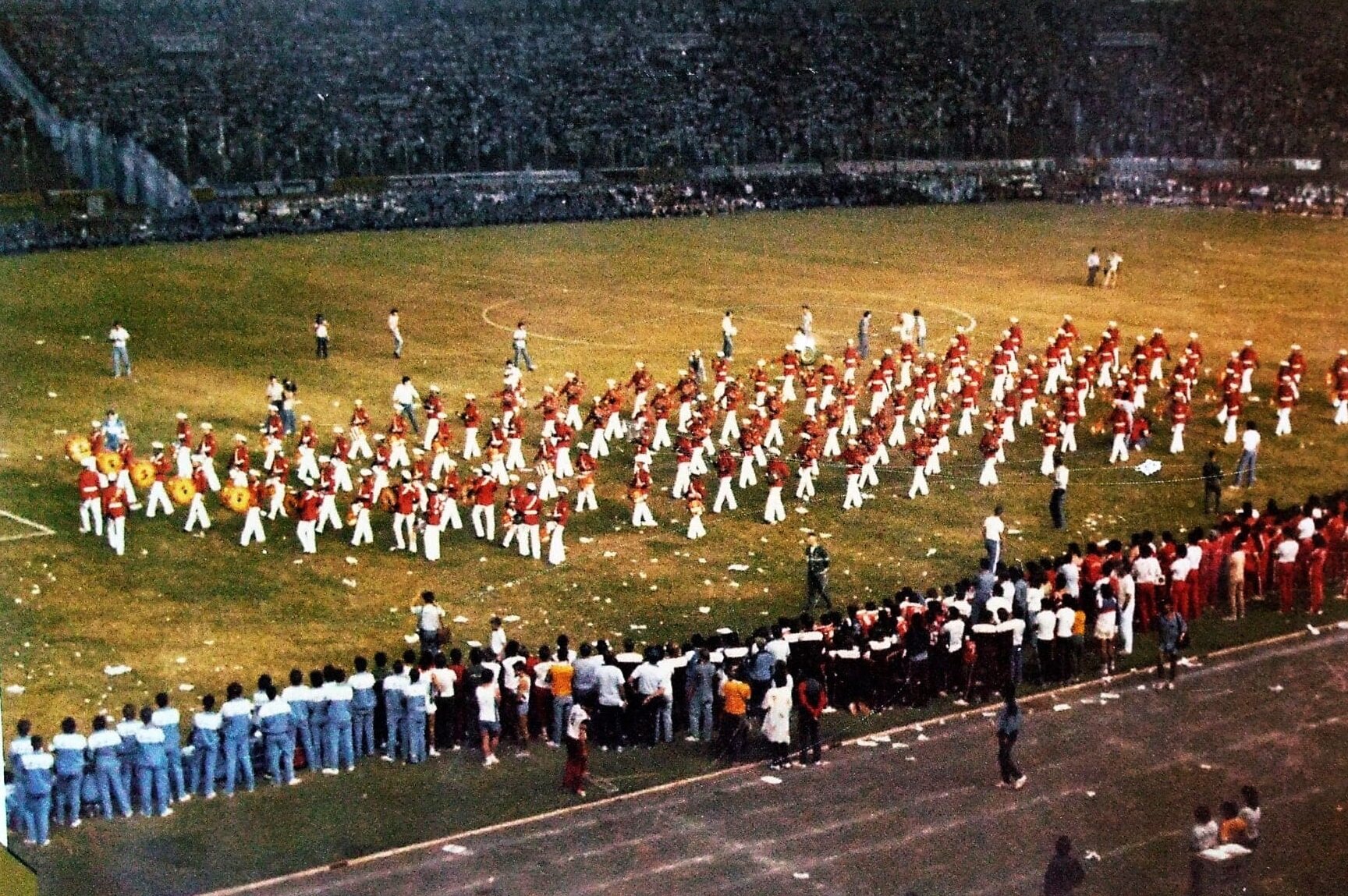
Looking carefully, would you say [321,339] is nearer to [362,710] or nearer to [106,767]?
[362,710]

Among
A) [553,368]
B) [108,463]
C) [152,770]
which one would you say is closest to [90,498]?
[108,463]

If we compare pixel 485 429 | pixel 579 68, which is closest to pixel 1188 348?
pixel 485 429

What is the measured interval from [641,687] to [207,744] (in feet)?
14.0

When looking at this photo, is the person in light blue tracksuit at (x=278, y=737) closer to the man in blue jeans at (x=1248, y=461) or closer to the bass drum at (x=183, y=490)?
the bass drum at (x=183, y=490)

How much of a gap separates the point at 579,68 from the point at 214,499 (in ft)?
91.4

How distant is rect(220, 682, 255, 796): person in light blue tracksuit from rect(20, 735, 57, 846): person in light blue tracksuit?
1549 mm

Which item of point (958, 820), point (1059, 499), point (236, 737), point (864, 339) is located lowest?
point (958, 820)

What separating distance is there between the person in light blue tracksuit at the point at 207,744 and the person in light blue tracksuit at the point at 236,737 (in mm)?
87

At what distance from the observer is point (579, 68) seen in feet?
159

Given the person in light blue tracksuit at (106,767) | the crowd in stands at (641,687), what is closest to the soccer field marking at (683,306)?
the crowd in stands at (641,687)

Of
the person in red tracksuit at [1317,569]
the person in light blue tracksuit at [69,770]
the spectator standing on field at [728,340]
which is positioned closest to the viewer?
the person in light blue tracksuit at [69,770]

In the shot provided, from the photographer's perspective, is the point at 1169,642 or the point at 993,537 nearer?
the point at 1169,642

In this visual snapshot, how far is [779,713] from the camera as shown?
16.1m

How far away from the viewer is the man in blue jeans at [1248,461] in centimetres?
2528
